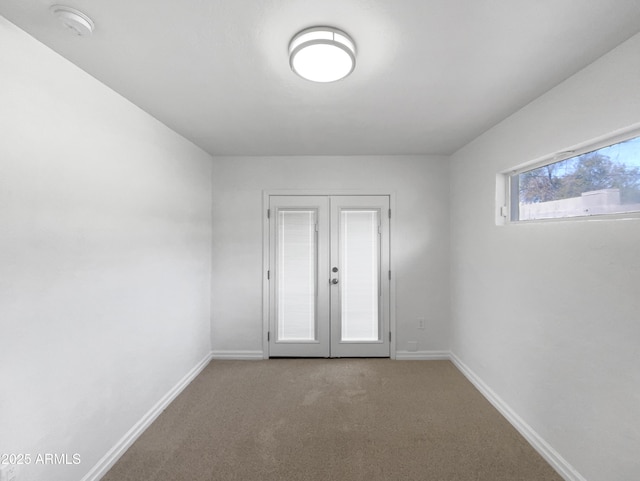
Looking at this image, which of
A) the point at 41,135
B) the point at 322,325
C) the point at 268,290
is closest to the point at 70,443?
the point at 41,135

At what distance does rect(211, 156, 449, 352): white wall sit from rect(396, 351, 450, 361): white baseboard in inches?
2.2

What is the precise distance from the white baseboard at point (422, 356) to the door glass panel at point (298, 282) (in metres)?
1.10

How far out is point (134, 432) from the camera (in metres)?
1.95

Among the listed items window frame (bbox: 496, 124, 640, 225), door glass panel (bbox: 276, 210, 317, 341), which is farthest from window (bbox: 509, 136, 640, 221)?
door glass panel (bbox: 276, 210, 317, 341)

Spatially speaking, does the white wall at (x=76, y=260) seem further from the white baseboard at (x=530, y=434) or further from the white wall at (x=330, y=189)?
the white baseboard at (x=530, y=434)

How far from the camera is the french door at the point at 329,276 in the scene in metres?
3.26

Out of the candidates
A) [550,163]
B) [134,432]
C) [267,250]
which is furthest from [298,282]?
[550,163]

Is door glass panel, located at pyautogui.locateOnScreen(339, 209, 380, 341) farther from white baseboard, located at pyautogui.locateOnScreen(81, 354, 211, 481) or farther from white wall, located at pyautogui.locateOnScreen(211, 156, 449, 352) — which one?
white baseboard, located at pyautogui.locateOnScreen(81, 354, 211, 481)

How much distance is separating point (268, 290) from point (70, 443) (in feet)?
6.58

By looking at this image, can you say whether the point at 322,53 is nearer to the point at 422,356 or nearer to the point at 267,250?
the point at 267,250

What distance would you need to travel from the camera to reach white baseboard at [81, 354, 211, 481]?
1.64 metres

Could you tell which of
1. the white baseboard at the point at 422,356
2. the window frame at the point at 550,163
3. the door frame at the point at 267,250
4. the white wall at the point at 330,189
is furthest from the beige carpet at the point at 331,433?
the window frame at the point at 550,163

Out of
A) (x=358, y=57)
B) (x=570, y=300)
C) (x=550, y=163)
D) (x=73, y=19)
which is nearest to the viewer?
(x=73, y=19)

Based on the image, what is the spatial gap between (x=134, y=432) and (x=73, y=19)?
2478mm
